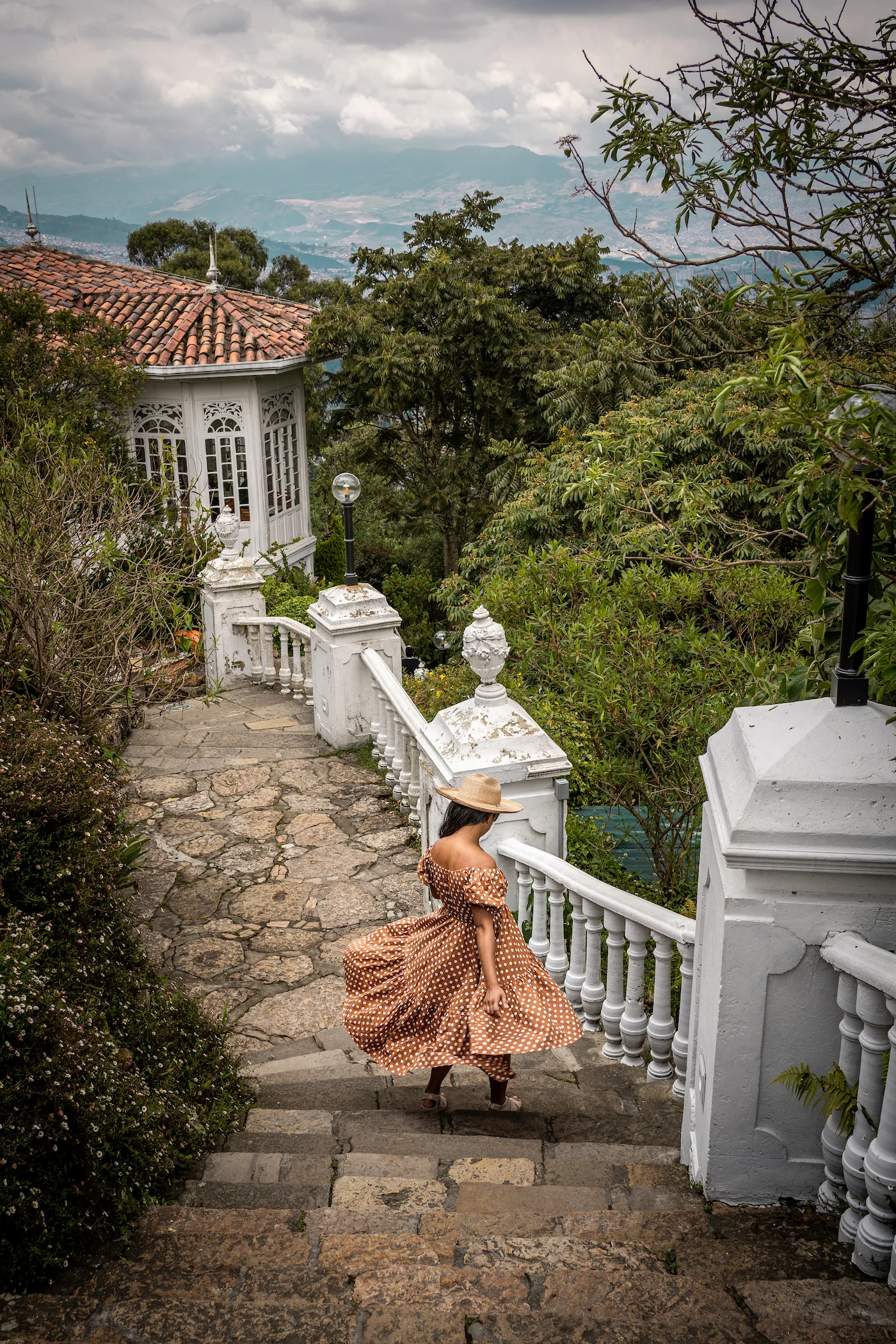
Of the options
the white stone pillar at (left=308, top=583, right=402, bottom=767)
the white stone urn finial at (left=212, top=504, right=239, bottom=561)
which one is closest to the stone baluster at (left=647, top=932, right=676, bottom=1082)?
the white stone pillar at (left=308, top=583, right=402, bottom=767)

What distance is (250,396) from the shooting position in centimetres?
1800

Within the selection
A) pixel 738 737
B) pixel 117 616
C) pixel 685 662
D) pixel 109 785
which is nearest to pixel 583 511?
pixel 685 662

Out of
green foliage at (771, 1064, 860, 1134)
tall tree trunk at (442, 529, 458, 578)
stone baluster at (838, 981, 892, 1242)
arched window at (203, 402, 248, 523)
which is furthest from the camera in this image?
tall tree trunk at (442, 529, 458, 578)

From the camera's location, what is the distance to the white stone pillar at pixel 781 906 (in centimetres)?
253

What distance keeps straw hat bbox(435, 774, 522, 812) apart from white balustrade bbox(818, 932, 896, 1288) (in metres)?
1.64

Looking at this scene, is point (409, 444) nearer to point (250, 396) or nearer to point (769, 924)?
point (250, 396)

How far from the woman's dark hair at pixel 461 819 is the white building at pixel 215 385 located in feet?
44.8

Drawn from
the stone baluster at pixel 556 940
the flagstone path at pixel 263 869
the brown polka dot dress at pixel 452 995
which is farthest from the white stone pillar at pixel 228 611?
the brown polka dot dress at pixel 452 995

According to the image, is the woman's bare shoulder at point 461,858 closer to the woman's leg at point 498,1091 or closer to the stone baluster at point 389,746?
the woman's leg at point 498,1091

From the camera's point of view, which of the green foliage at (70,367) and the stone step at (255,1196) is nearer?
the stone step at (255,1196)

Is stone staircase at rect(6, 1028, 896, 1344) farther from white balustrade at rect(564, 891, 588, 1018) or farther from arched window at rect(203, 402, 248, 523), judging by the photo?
arched window at rect(203, 402, 248, 523)

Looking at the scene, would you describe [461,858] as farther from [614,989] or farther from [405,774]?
[405,774]

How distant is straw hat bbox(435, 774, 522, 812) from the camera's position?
13.2ft

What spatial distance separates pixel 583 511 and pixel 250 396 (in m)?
9.16
